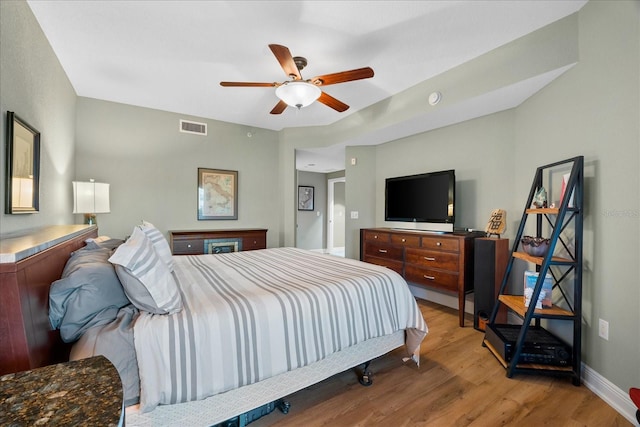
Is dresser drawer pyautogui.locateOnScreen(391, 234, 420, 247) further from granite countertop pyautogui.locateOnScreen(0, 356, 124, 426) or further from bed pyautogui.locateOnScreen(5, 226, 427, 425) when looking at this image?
granite countertop pyautogui.locateOnScreen(0, 356, 124, 426)

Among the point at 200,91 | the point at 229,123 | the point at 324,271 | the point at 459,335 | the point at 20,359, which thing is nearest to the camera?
the point at 20,359

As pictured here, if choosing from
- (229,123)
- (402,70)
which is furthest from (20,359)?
(229,123)

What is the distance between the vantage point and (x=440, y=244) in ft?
9.79

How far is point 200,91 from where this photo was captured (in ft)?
10.6

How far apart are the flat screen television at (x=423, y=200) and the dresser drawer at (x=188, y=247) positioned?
2749mm

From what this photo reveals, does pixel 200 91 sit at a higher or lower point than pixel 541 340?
higher

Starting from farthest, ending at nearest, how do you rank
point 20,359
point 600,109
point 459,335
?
1. point 459,335
2. point 600,109
3. point 20,359

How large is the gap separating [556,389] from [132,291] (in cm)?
270

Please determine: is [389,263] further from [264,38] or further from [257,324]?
[264,38]

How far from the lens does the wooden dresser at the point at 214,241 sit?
3732 millimetres

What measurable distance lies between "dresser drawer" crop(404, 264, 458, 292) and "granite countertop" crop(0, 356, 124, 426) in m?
2.99

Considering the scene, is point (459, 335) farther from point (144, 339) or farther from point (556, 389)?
point (144, 339)

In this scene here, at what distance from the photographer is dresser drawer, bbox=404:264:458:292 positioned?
290 cm

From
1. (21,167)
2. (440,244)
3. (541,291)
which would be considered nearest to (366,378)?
(541,291)
